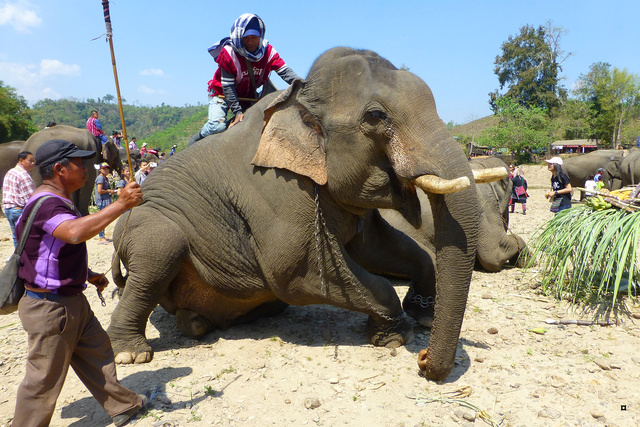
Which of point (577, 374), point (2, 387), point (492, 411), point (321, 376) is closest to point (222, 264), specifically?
point (321, 376)

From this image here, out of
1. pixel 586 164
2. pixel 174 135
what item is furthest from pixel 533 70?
pixel 174 135

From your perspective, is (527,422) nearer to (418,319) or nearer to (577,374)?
(577,374)

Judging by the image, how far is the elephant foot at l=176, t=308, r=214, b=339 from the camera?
16.0 feet

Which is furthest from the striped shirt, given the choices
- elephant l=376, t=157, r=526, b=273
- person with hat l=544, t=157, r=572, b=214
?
person with hat l=544, t=157, r=572, b=214

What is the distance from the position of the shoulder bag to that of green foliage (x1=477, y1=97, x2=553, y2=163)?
42.4 m

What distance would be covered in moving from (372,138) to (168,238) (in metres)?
2.22

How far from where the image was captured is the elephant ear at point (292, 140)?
408 centimetres

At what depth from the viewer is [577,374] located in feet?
12.5

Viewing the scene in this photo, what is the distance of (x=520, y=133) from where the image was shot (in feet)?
133

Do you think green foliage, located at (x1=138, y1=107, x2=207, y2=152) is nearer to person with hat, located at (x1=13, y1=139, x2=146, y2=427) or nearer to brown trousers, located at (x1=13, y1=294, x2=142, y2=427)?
person with hat, located at (x1=13, y1=139, x2=146, y2=427)

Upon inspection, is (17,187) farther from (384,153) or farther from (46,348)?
(384,153)

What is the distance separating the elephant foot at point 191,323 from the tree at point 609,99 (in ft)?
175

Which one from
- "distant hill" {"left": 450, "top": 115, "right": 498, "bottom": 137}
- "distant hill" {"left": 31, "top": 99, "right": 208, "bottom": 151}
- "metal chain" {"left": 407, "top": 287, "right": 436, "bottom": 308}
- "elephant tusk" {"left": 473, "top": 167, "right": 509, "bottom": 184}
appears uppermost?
"distant hill" {"left": 31, "top": 99, "right": 208, "bottom": 151}

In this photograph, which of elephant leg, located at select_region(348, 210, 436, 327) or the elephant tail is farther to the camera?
elephant leg, located at select_region(348, 210, 436, 327)
